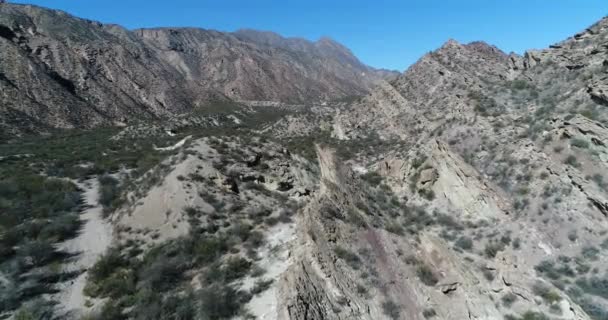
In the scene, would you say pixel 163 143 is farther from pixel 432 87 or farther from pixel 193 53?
pixel 193 53

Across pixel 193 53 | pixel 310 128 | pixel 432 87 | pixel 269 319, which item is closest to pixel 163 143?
pixel 310 128

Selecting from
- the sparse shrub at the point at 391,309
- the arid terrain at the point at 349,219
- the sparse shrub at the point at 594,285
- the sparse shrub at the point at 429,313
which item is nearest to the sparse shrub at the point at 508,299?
the arid terrain at the point at 349,219

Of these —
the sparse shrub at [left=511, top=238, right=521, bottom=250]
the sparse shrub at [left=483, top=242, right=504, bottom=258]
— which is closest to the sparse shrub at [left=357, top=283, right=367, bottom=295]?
the sparse shrub at [left=483, top=242, right=504, bottom=258]

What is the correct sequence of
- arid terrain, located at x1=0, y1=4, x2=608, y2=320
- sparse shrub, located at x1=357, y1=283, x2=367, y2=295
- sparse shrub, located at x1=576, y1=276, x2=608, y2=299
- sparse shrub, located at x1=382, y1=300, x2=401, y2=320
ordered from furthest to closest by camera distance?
sparse shrub, located at x1=576, y1=276, x2=608, y2=299, arid terrain, located at x1=0, y1=4, x2=608, y2=320, sparse shrub, located at x1=357, y1=283, x2=367, y2=295, sparse shrub, located at x1=382, y1=300, x2=401, y2=320

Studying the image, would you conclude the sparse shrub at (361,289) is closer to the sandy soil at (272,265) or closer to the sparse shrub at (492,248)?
the sandy soil at (272,265)

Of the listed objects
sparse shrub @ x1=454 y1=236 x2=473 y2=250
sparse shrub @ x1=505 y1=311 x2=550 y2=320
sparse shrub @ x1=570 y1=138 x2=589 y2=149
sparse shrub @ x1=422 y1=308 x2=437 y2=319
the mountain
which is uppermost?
the mountain

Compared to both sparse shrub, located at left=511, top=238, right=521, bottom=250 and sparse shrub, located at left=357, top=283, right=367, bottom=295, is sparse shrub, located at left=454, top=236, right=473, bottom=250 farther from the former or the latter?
sparse shrub, located at left=357, top=283, right=367, bottom=295
